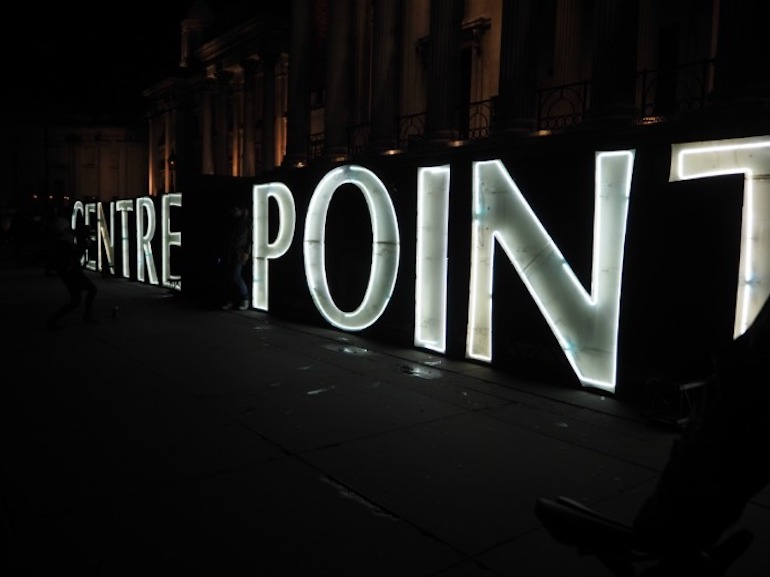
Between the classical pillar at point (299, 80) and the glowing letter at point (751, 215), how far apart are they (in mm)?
14886

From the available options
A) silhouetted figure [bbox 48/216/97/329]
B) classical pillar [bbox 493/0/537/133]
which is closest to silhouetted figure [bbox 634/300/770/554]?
classical pillar [bbox 493/0/537/133]

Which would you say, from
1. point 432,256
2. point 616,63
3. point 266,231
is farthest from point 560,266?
point 266,231

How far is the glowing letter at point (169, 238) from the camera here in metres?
17.3

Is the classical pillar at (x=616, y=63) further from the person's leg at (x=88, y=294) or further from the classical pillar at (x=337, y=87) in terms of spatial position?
the person's leg at (x=88, y=294)

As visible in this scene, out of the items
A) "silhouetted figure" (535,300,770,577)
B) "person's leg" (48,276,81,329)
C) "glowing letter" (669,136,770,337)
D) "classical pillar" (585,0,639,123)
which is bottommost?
"person's leg" (48,276,81,329)

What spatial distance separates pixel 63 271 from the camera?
434 inches

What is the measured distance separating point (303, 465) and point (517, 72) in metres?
9.13

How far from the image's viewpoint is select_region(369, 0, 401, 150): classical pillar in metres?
15.6

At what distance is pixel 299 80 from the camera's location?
1945cm

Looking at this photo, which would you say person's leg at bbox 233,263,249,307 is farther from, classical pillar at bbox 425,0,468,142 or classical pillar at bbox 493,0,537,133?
classical pillar at bbox 493,0,537,133

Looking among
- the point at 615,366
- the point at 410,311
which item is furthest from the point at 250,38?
the point at 615,366

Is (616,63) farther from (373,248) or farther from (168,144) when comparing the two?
(168,144)

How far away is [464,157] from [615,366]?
3610 mm

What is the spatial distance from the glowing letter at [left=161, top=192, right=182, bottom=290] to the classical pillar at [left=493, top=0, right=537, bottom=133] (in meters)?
9.35
